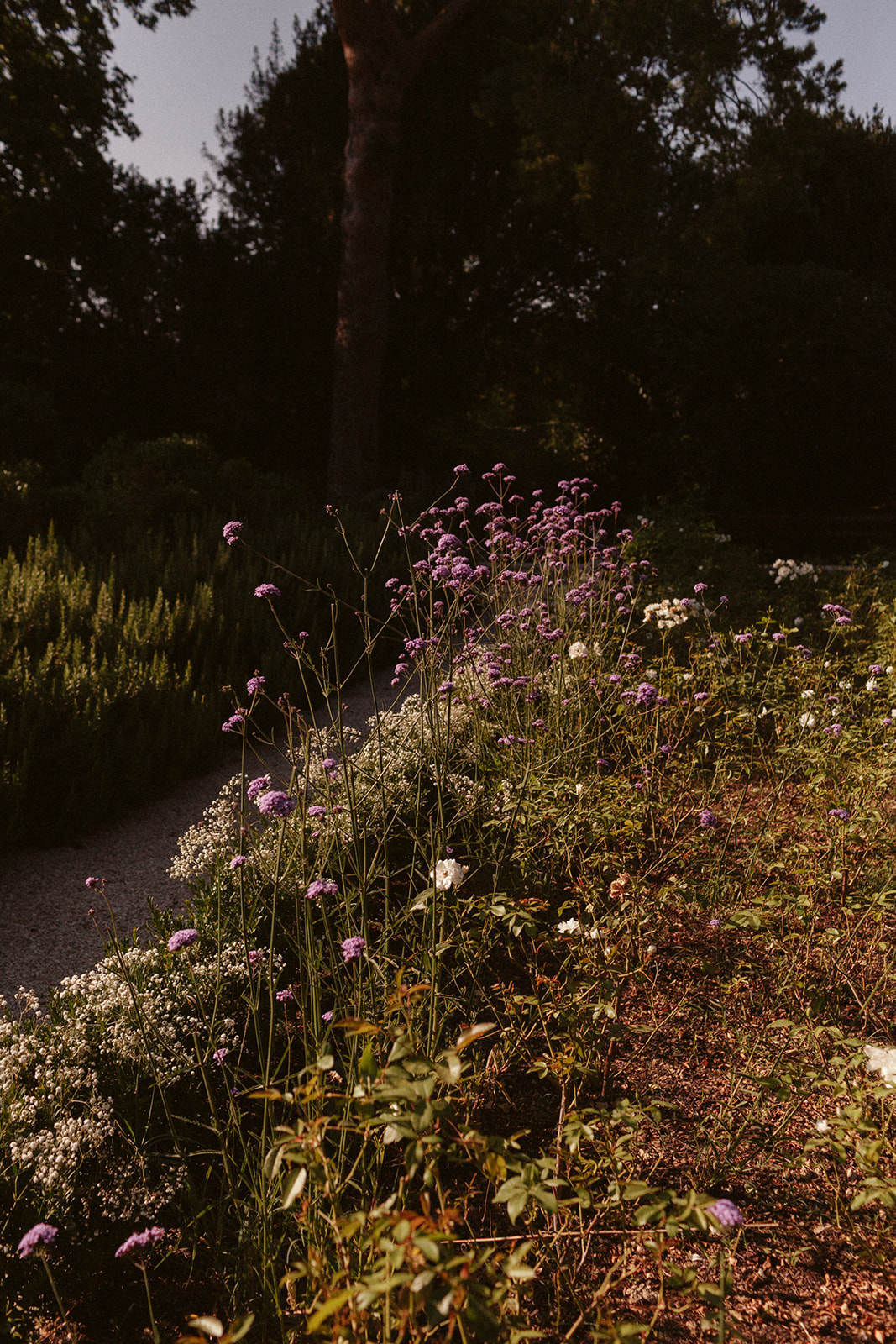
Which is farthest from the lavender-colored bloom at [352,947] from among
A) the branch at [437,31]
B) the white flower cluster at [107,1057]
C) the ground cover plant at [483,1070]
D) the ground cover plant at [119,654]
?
the branch at [437,31]

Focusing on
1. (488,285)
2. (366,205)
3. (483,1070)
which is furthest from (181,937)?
(488,285)

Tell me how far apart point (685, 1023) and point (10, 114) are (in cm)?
1513

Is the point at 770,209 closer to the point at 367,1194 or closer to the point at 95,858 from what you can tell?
Answer: the point at 95,858

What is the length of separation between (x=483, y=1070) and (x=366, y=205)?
10822 millimetres

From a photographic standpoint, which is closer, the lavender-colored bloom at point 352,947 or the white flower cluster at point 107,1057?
the lavender-colored bloom at point 352,947

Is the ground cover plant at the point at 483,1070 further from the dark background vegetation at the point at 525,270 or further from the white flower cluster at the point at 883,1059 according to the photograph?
the dark background vegetation at the point at 525,270

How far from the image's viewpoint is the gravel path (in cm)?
282

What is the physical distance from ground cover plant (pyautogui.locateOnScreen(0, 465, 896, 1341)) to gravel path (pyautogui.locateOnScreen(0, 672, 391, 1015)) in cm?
50

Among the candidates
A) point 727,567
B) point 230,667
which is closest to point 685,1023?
point 230,667

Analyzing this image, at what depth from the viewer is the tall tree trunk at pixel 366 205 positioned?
32.8 ft

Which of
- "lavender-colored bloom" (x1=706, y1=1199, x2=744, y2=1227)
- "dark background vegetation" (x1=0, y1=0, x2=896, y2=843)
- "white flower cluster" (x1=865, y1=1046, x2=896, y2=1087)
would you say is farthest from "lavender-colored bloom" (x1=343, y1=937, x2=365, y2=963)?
"dark background vegetation" (x1=0, y1=0, x2=896, y2=843)

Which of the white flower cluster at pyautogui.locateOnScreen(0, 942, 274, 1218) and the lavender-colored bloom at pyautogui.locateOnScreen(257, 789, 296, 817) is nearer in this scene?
the lavender-colored bloom at pyautogui.locateOnScreen(257, 789, 296, 817)

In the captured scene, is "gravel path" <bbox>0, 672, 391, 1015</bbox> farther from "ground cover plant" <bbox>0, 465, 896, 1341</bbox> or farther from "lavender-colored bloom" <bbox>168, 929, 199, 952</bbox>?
"lavender-colored bloom" <bbox>168, 929, 199, 952</bbox>

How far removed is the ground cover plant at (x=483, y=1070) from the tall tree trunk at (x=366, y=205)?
8142 millimetres
